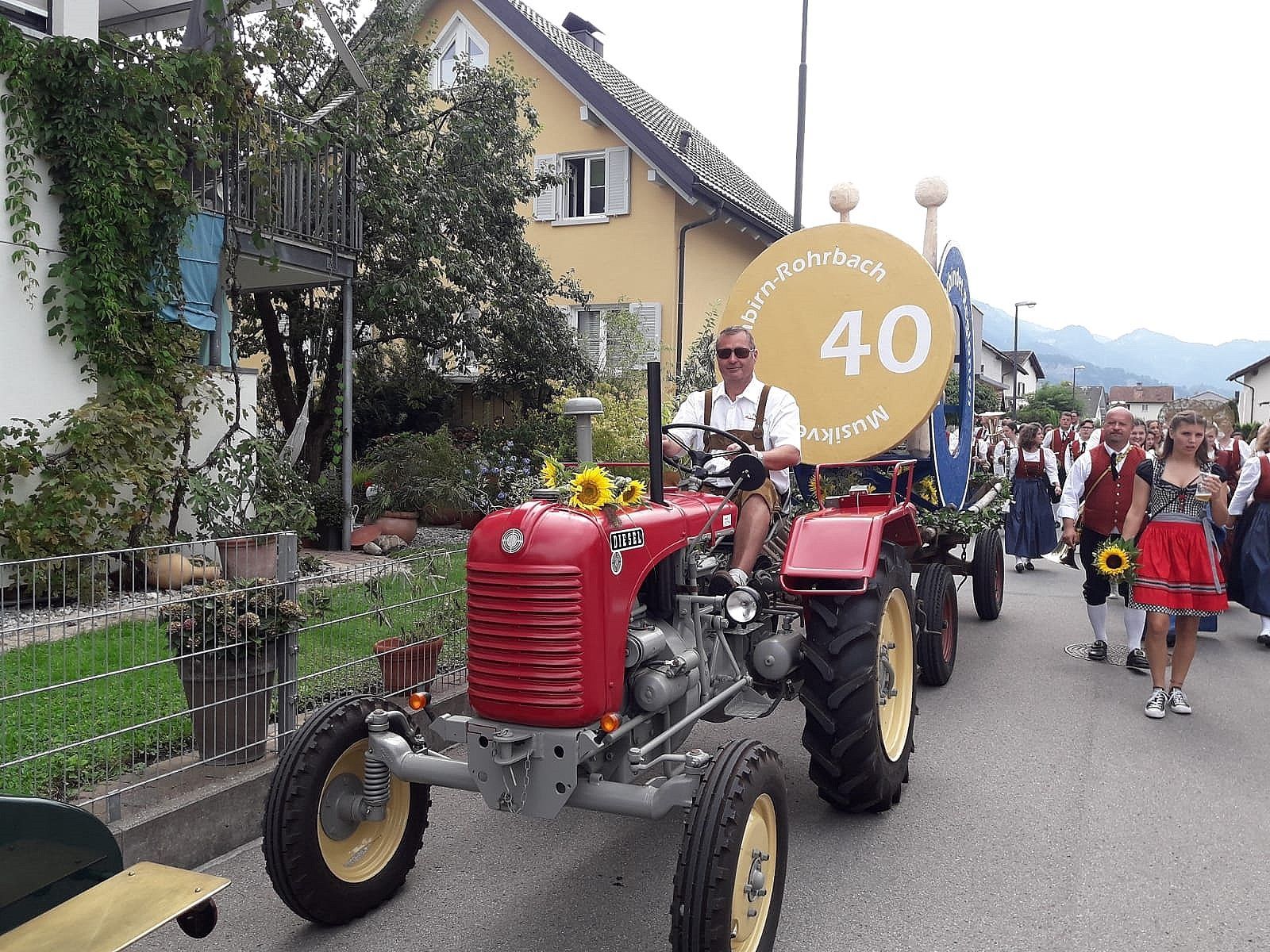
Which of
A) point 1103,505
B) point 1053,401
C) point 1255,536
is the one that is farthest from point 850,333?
point 1053,401

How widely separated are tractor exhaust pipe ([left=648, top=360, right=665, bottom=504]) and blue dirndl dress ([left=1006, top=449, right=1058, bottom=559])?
28.4ft

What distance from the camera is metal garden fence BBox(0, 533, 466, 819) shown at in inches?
132

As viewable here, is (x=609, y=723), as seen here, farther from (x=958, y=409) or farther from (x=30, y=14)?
(x=30, y=14)

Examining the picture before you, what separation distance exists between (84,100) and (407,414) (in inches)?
354

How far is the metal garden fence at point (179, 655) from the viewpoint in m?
3.34

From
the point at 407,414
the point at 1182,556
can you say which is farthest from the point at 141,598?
the point at 407,414

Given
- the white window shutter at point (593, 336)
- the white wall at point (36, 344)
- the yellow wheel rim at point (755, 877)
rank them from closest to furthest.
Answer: the yellow wheel rim at point (755, 877) → the white wall at point (36, 344) → the white window shutter at point (593, 336)

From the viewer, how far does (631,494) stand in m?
3.34

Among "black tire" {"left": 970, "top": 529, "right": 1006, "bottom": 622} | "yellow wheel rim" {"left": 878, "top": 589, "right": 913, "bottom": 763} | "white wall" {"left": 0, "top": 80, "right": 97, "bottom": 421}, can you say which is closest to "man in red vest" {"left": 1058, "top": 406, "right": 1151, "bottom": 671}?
"black tire" {"left": 970, "top": 529, "right": 1006, "bottom": 622}

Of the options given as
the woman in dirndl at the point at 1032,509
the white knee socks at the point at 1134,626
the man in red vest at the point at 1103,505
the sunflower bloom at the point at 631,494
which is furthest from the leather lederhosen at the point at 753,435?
the woman in dirndl at the point at 1032,509

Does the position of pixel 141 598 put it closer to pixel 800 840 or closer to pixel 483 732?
pixel 483 732

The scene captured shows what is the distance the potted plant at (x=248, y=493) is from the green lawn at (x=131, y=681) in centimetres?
300

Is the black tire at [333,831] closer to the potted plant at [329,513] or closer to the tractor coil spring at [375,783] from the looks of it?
the tractor coil spring at [375,783]

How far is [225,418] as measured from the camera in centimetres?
849
